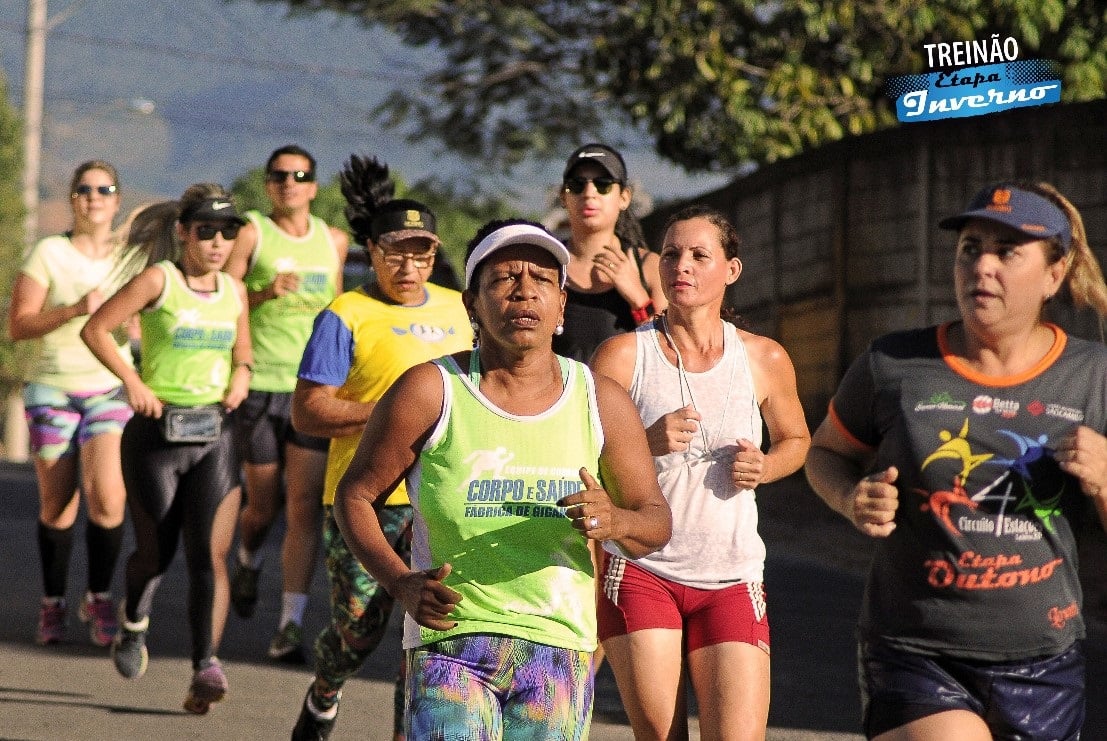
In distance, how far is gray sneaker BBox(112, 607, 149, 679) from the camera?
7.96m

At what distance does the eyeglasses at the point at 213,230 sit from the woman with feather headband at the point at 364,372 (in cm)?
130

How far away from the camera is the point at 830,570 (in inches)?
496

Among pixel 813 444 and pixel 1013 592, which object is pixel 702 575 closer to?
pixel 813 444

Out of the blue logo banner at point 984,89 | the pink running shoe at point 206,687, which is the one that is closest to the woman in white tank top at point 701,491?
the pink running shoe at point 206,687

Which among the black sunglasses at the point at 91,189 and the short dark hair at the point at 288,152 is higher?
the short dark hair at the point at 288,152

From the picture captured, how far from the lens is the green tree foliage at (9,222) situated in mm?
37125

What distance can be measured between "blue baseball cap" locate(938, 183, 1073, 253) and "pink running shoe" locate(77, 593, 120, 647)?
5790mm

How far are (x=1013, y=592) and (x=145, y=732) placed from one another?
417cm

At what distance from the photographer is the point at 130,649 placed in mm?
7973

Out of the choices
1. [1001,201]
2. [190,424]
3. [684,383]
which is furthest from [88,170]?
[1001,201]

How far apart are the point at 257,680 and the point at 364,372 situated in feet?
8.00

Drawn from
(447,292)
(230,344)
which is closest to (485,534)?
(447,292)

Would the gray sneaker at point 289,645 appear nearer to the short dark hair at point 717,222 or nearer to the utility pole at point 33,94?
the short dark hair at point 717,222

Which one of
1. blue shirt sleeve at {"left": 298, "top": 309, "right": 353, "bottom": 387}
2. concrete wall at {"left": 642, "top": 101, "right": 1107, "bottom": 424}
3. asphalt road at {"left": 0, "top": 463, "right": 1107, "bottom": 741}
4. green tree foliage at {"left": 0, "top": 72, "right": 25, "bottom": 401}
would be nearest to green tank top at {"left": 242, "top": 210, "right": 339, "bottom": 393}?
asphalt road at {"left": 0, "top": 463, "right": 1107, "bottom": 741}
